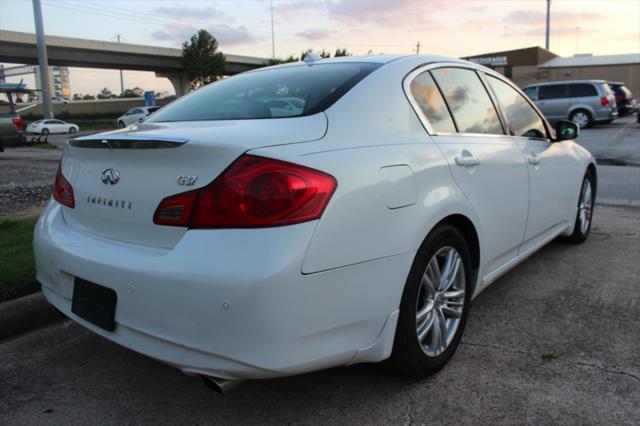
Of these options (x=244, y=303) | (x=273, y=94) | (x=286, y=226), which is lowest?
(x=244, y=303)

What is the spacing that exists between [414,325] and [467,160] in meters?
0.98

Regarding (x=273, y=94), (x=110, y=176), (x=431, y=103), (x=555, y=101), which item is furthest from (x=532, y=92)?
(x=110, y=176)

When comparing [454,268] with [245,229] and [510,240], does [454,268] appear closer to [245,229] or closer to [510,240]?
[510,240]

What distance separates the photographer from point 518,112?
12.8 feet

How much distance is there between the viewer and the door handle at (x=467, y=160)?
284 centimetres

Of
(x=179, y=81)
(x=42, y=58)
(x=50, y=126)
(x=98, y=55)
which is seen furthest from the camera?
(x=179, y=81)

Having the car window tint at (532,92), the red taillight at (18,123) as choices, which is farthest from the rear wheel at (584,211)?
the car window tint at (532,92)

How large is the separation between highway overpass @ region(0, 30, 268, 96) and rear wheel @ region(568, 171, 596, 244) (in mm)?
51585

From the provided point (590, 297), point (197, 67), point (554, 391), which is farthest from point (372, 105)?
point (197, 67)

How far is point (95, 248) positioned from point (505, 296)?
274 centimetres

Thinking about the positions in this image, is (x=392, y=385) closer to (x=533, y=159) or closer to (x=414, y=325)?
(x=414, y=325)

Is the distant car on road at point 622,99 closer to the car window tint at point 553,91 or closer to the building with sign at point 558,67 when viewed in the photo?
the car window tint at point 553,91

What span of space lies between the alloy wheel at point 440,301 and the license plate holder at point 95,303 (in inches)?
53.0

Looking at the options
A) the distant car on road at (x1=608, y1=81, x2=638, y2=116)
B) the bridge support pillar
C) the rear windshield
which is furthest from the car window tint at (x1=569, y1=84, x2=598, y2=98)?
the bridge support pillar
